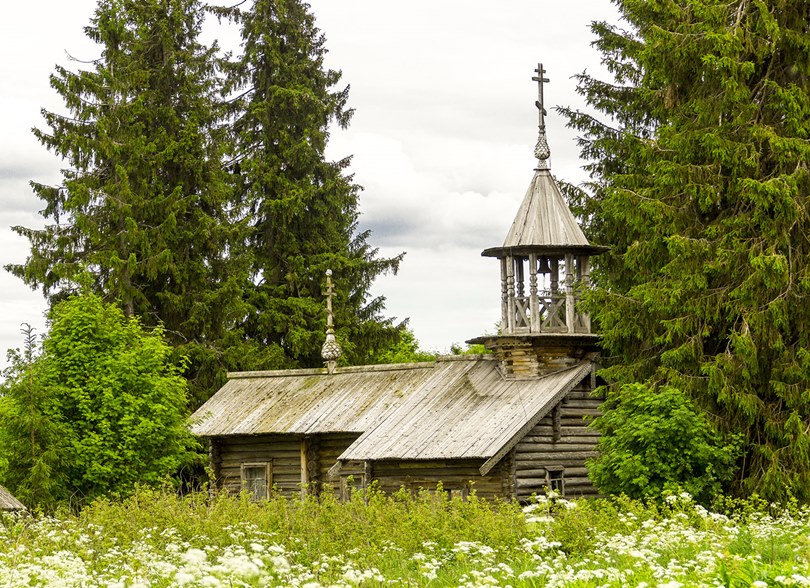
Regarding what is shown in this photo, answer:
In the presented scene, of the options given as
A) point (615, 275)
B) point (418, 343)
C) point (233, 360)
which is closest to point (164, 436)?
point (233, 360)

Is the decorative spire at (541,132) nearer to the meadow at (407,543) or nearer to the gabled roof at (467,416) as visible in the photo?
the gabled roof at (467,416)

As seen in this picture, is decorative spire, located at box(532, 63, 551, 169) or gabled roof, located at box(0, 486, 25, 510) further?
decorative spire, located at box(532, 63, 551, 169)

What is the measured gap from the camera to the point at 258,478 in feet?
105

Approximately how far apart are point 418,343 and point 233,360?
23.0 metres

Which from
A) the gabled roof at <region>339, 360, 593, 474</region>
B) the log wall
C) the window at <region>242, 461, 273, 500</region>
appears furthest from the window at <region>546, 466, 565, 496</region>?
the window at <region>242, 461, 273, 500</region>

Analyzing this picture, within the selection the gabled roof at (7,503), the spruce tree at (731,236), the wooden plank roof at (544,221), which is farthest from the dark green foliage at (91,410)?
the spruce tree at (731,236)

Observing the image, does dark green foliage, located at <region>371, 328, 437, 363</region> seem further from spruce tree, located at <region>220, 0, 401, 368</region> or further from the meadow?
the meadow

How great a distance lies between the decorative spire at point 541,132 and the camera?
29734 millimetres

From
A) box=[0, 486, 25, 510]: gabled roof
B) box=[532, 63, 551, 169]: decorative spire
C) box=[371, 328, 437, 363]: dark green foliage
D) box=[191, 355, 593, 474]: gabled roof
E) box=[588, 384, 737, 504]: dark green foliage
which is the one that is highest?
box=[532, 63, 551, 169]: decorative spire

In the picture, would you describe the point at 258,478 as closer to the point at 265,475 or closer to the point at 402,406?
the point at 265,475

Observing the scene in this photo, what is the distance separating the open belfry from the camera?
26.3m

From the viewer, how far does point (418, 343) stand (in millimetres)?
61844

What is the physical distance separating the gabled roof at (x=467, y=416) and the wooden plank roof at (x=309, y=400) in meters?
1.02

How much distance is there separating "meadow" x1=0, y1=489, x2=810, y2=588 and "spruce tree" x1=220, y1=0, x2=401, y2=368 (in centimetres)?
2206
